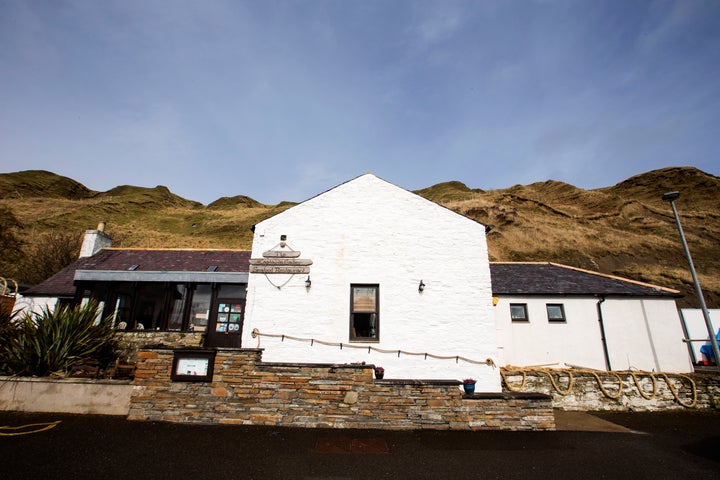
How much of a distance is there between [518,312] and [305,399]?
10.9 m

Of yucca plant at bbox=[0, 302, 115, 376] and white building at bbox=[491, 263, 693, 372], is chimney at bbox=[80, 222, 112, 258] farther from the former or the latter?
white building at bbox=[491, 263, 693, 372]

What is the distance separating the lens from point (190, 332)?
14.1 metres

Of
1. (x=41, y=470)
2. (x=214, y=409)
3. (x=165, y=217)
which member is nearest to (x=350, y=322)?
(x=214, y=409)

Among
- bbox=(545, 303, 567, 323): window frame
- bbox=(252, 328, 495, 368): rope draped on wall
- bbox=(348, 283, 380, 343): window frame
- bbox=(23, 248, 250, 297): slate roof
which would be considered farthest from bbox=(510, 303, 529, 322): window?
bbox=(23, 248, 250, 297): slate roof

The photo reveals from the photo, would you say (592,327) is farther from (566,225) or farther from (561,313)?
(566,225)

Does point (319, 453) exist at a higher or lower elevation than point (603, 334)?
lower

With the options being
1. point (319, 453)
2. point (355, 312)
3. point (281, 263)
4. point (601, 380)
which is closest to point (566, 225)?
point (601, 380)

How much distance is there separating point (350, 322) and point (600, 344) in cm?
1134

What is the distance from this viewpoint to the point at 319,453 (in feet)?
18.6

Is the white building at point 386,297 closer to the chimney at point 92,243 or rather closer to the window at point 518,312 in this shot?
the window at point 518,312

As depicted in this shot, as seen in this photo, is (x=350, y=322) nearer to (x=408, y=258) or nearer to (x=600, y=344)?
(x=408, y=258)

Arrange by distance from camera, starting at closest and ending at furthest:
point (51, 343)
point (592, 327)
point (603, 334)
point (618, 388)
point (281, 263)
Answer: point (51, 343) → point (281, 263) → point (618, 388) → point (603, 334) → point (592, 327)

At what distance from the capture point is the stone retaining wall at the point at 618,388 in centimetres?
1080

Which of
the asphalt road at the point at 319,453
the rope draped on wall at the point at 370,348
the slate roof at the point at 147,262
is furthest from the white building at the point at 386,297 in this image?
the slate roof at the point at 147,262
